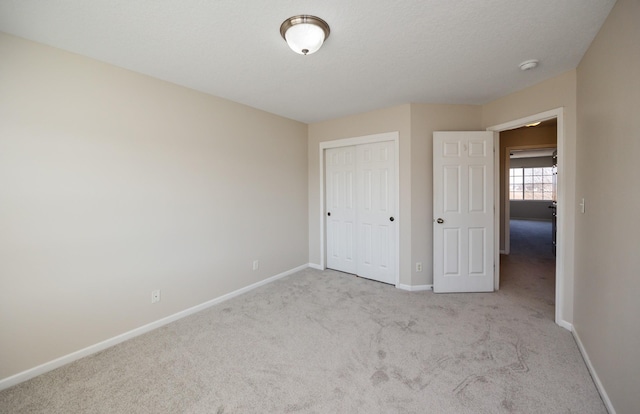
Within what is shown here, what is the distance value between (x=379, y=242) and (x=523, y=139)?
382cm

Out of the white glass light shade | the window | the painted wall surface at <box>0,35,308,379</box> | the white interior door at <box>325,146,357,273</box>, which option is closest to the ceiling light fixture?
the white glass light shade

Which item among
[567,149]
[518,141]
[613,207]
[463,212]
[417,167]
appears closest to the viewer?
[613,207]

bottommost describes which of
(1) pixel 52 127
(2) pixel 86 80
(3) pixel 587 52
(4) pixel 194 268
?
(4) pixel 194 268

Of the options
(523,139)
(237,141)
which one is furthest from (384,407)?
(523,139)

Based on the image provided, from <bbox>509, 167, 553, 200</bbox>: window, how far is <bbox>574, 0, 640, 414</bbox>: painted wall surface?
29.9 ft

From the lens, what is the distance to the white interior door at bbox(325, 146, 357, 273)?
4.16 meters

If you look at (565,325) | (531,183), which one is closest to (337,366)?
(565,325)

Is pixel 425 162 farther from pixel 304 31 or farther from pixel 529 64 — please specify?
pixel 304 31

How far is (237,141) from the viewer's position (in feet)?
11.1

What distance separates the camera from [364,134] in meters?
3.85

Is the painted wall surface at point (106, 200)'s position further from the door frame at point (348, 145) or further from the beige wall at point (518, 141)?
the beige wall at point (518, 141)

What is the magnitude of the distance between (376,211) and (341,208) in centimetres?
63

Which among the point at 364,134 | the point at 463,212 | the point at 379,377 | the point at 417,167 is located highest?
the point at 364,134

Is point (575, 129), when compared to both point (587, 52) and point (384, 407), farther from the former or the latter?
point (384, 407)
